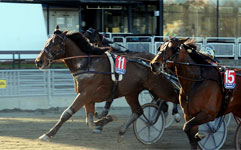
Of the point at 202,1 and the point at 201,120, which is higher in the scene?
the point at 202,1

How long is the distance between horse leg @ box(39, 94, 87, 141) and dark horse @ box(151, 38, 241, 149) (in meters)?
1.59

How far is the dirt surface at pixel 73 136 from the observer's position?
7.47 meters

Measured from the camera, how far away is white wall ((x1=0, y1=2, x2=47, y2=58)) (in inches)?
741

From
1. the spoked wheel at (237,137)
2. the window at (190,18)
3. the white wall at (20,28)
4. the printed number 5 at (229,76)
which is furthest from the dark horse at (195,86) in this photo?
the window at (190,18)

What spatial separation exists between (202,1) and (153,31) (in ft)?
10.6

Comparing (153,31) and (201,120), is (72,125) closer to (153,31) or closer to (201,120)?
(201,120)

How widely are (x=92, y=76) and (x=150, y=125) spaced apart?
144cm

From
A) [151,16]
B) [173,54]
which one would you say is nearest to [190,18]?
[151,16]

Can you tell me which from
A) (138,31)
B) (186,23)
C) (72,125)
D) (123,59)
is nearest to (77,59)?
(123,59)

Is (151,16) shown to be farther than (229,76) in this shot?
Yes

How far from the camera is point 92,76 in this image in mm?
7496

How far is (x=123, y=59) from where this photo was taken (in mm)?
7805

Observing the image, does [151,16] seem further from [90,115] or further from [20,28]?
[90,115]

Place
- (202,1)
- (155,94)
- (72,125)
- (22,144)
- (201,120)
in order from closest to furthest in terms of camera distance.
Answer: (201,120), (22,144), (155,94), (72,125), (202,1)
